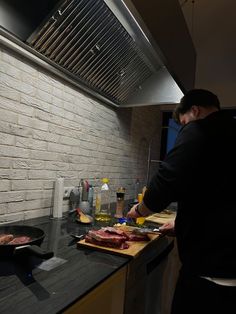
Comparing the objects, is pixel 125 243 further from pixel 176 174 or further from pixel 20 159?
pixel 20 159

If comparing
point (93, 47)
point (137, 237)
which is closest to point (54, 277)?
point (137, 237)

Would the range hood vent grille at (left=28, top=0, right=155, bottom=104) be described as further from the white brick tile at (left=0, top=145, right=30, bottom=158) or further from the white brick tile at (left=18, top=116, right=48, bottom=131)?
the white brick tile at (left=0, top=145, right=30, bottom=158)

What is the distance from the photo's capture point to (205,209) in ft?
3.75

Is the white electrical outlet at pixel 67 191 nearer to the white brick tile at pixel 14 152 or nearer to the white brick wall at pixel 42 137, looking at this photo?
the white brick wall at pixel 42 137

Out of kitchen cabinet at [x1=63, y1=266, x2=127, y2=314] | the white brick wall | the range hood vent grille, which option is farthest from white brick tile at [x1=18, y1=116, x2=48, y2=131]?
kitchen cabinet at [x1=63, y1=266, x2=127, y2=314]

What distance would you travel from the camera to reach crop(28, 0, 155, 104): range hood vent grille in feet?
4.64

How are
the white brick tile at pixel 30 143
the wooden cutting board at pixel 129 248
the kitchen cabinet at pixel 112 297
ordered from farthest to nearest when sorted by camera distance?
the white brick tile at pixel 30 143 < the wooden cutting board at pixel 129 248 < the kitchen cabinet at pixel 112 297

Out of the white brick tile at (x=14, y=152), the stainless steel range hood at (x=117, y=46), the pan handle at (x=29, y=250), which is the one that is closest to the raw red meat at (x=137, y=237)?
the pan handle at (x=29, y=250)

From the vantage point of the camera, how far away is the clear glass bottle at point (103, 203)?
1.84 m

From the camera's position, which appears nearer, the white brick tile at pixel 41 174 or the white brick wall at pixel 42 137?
the white brick wall at pixel 42 137

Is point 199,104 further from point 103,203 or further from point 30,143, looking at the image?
point 103,203

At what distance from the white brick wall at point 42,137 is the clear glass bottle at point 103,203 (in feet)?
0.41

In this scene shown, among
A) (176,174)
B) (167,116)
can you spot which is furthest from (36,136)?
(167,116)

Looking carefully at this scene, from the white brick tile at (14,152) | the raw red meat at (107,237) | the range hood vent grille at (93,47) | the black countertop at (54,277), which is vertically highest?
the range hood vent grille at (93,47)
